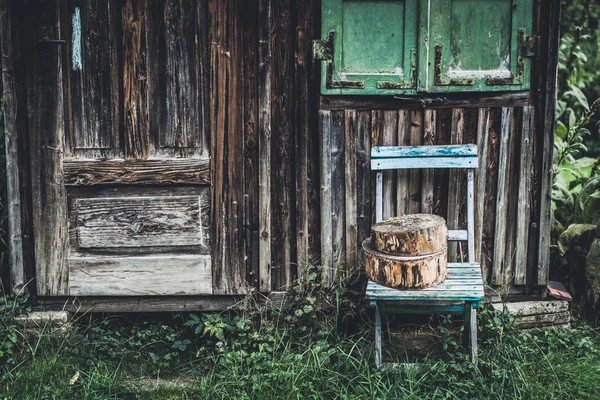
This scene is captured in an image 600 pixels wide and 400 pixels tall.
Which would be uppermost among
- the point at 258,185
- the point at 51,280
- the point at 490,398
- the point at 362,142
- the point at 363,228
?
the point at 362,142

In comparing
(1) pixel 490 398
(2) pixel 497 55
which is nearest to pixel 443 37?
(2) pixel 497 55

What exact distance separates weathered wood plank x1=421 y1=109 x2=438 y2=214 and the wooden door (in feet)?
4.29

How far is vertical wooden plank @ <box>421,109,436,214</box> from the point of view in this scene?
156 inches

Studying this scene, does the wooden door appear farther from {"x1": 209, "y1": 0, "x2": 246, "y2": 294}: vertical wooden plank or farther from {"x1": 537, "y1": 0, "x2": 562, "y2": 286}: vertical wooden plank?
{"x1": 537, "y1": 0, "x2": 562, "y2": 286}: vertical wooden plank

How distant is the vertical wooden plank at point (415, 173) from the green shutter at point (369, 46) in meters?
0.19

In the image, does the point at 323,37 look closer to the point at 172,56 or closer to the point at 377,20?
the point at 377,20

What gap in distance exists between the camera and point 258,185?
13.2 ft

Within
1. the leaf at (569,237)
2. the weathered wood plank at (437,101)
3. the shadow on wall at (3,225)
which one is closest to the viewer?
the weathered wood plank at (437,101)

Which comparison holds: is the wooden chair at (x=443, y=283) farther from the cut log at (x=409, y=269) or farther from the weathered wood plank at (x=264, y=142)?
the weathered wood plank at (x=264, y=142)

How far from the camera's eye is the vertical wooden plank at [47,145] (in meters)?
3.87

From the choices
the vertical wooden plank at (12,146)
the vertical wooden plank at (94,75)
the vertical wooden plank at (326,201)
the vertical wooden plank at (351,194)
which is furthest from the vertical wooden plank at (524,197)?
the vertical wooden plank at (12,146)

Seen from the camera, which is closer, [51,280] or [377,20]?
[377,20]

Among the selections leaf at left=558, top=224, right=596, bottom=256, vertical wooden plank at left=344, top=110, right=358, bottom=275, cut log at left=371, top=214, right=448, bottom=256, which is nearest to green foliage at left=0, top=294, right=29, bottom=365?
vertical wooden plank at left=344, top=110, right=358, bottom=275

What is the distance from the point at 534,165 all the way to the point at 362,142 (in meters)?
1.24
